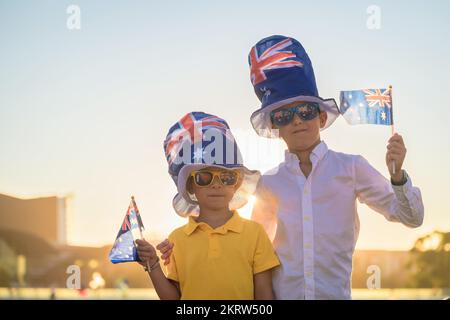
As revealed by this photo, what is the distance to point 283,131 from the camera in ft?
17.5

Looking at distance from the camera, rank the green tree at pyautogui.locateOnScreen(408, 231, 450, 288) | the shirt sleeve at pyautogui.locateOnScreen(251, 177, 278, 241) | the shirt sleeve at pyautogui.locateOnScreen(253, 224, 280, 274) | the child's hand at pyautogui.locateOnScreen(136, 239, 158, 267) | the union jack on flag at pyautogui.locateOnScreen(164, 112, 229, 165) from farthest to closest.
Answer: the green tree at pyautogui.locateOnScreen(408, 231, 450, 288)
the shirt sleeve at pyautogui.locateOnScreen(251, 177, 278, 241)
the union jack on flag at pyautogui.locateOnScreen(164, 112, 229, 165)
the shirt sleeve at pyautogui.locateOnScreen(253, 224, 280, 274)
the child's hand at pyautogui.locateOnScreen(136, 239, 158, 267)

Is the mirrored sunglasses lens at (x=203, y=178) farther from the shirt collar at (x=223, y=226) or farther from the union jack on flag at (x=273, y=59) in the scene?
the union jack on flag at (x=273, y=59)

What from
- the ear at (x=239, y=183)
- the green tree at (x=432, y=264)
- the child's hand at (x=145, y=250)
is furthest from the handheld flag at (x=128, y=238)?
the green tree at (x=432, y=264)

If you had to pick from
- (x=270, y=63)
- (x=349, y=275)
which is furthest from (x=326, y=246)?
(x=270, y=63)

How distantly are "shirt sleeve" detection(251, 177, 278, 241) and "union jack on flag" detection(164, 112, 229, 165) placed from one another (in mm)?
496

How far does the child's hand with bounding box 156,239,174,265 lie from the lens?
5020 mm

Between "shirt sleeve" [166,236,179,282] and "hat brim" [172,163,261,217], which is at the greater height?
"hat brim" [172,163,261,217]

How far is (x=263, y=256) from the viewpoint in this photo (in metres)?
5.11

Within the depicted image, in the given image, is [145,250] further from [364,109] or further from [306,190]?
[364,109]

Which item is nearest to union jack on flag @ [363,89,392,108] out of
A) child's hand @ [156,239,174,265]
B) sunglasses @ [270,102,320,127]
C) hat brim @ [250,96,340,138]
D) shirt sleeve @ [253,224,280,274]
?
hat brim @ [250,96,340,138]

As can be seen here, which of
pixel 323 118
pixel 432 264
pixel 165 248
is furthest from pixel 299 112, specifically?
pixel 432 264

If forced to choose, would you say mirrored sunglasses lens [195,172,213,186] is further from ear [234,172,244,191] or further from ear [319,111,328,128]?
ear [319,111,328,128]

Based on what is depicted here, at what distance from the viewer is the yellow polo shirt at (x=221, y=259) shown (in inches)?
197

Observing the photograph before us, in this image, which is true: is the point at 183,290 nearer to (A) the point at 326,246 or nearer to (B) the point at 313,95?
(A) the point at 326,246
